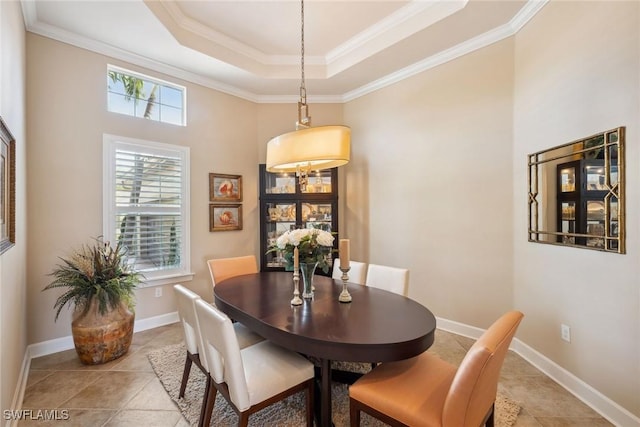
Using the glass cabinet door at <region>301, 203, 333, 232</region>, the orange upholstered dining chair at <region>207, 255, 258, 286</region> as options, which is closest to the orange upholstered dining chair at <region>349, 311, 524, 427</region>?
the orange upholstered dining chair at <region>207, 255, 258, 286</region>

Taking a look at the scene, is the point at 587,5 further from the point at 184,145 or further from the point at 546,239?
the point at 184,145

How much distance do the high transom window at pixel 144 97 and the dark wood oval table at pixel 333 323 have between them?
7.98 ft

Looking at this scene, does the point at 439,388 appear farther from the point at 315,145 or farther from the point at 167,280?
the point at 167,280

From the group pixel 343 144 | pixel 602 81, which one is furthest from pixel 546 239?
pixel 343 144

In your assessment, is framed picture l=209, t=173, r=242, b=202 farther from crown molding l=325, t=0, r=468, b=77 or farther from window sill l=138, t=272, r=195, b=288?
crown molding l=325, t=0, r=468, b=77

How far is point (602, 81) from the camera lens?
201 centimetres

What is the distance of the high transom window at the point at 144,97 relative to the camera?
324 cm

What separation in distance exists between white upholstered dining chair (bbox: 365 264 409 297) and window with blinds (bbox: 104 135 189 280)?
2420 millimetres

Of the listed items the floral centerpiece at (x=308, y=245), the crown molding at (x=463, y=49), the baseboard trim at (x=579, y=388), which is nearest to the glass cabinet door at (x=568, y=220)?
the baseboard trim at (x=579, y=388)

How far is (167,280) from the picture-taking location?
3561mm

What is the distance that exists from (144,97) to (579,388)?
16.2 ft

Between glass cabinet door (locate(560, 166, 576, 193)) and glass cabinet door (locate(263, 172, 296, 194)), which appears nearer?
glass cabinet door (locate(560, 166, 576, 193))

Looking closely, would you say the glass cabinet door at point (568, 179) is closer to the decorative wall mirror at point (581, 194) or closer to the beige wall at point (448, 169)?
the decorative wall mirror at point (581, 194)

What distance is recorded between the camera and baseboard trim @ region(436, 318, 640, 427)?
187cm
